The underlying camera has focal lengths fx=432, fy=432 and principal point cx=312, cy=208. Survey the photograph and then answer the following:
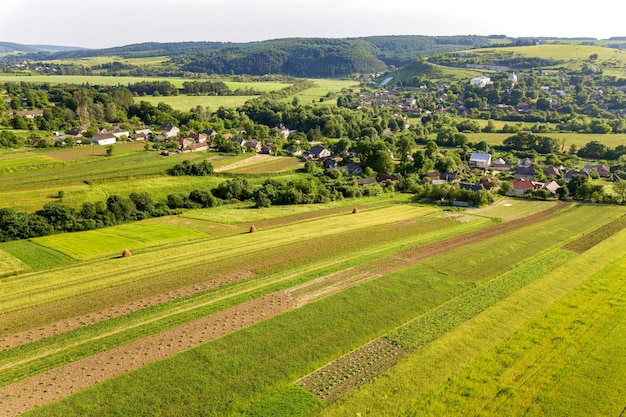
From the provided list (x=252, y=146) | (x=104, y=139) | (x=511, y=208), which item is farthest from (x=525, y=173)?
(x=104, y=139)

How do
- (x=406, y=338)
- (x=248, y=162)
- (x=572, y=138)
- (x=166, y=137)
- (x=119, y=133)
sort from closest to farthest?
1. (x=406, y=338)
2. (x=248, y=162)
3. (x=119, y=133)
4. (x=166, y=137)
5. (x=572, y=138)

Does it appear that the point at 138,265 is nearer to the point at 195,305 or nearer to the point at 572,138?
the point at 195,305

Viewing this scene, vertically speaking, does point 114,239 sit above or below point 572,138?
above

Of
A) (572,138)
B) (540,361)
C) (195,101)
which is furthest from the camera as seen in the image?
(195,101)

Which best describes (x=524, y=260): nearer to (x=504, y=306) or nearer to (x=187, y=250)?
(x=504, y=306)

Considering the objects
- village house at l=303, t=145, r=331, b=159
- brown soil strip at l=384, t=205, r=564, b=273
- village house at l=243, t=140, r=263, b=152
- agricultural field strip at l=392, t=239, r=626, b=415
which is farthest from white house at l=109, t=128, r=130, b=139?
agricultural field strip at l=392, t=239, r=626, b=415

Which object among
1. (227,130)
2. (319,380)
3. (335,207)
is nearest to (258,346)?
(319,380)

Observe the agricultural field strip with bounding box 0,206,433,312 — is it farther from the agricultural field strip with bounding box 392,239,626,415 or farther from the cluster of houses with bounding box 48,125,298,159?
the cluster of houses with bounding box 48,125,298,159

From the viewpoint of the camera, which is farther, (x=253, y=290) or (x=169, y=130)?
(x=169, y=130)
